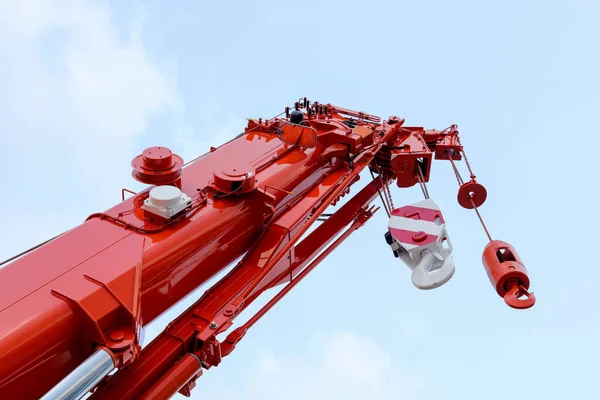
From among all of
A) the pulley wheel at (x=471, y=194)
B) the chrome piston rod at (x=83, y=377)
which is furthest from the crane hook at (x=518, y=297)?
the chrome piston rod at (x=83, y=377)

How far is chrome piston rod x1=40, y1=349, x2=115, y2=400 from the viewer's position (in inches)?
128

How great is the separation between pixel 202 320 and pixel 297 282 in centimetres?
145

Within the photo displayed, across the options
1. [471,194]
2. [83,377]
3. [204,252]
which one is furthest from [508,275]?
[83,377]

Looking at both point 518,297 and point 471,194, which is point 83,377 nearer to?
point 518,297

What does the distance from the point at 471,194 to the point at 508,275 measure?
1.52 metres

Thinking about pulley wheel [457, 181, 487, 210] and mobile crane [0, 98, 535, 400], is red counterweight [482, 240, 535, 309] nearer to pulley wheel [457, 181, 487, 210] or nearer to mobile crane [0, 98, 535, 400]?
mobile crane [0, 98, 535, 400]

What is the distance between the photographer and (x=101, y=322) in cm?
362

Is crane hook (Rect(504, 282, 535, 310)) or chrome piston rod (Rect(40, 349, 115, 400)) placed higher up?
chrome piston rod (Rect(40, 349, 115, 400))

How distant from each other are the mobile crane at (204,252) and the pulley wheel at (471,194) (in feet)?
0.04

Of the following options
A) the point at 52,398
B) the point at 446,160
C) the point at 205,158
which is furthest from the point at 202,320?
the point at 446,160

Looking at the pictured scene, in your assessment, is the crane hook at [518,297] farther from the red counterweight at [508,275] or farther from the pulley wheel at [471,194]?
the pulley wheel at [471,194]

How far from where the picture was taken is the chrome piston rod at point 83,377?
3.24 m

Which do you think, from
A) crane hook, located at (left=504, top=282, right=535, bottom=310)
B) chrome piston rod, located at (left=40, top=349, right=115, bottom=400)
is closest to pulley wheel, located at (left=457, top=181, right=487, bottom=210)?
crane hook, located at (left=504, top=282, right=535, bottom=310)

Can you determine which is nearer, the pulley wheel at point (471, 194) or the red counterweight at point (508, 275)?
the red counterweight at point (508, 275)
